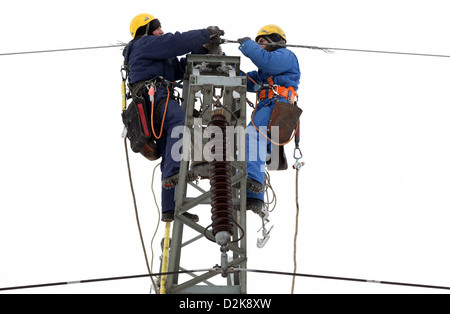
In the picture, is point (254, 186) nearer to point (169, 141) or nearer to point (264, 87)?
point (169, 141)

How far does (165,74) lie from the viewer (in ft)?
30.2

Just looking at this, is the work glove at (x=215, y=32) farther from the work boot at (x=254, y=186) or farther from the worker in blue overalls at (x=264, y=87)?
the work boot at (x=254, y=186)

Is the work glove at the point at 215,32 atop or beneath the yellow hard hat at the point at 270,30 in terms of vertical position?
beneath

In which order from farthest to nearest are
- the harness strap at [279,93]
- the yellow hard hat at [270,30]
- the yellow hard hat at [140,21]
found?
the yellow hard hat at [270,30] < the yellow hard hat at [140,21] < the harness strap at [279,93]

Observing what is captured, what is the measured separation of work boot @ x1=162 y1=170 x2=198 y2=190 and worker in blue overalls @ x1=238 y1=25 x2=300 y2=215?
1.98 feet

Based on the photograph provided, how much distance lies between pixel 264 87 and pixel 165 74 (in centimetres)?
117

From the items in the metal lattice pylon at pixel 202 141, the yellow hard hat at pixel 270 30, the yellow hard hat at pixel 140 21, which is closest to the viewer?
the metal lattice pylon at pixel 202 141

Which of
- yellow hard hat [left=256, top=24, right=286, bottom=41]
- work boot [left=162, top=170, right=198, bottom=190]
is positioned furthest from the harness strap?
work boot [left=162, top=170, right=198, bottom=190]

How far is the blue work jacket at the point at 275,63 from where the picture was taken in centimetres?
893

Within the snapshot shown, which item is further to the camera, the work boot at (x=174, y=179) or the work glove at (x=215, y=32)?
the work glove at (x=215, y=32)

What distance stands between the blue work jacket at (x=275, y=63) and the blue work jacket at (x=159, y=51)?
51cm

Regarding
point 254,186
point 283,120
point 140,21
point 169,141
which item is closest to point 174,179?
point 169,141

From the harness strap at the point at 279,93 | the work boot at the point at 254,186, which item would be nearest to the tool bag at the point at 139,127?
the work boot at the point at 254,186
